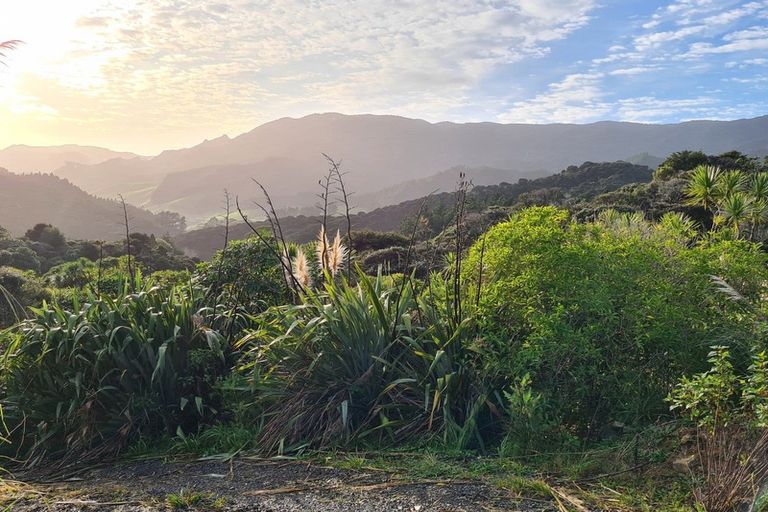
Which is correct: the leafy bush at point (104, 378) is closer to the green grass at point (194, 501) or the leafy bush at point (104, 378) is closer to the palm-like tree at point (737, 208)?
the green grass at point (194, 501)

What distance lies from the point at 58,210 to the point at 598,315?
448 feet

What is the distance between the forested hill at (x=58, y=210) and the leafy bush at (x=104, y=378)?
111731 millimetres

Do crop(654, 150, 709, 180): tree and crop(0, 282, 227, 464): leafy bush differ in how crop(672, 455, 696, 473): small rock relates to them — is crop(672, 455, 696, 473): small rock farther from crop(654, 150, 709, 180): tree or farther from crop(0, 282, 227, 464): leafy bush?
crop(654, 150, 709, 180): tree

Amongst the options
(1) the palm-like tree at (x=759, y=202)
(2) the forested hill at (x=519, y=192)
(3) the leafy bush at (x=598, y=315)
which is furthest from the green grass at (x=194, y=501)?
(2) the forested hill at (x=519, y=192)

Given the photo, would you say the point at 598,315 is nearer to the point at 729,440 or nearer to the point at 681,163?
the point at 729,440

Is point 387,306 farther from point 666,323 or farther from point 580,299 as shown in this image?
point 666,323

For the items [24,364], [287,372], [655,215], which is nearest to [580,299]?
[287,372]

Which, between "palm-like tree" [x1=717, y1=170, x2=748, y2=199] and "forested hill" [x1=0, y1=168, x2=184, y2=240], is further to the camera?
"forested hill" [x1=0, y1=168, x2=184, y2=240]


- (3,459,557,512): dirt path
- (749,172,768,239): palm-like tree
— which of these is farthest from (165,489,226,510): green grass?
(749,172,768,239): palm-like tree

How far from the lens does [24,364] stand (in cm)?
511

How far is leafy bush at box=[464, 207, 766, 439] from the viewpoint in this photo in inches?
167

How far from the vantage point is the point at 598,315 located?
4.56m

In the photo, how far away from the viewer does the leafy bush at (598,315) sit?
4254 millimetres

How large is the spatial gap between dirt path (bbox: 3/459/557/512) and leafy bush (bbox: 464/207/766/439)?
1182mm
